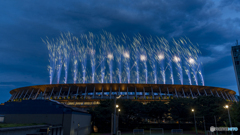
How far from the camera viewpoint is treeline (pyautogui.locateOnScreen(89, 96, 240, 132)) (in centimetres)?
4081

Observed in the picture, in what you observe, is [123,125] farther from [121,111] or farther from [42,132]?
[42,132]

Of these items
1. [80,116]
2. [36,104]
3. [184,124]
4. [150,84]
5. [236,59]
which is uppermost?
[236,59]

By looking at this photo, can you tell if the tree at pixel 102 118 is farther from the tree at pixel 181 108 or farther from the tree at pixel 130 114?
the tree at pixel 181 108

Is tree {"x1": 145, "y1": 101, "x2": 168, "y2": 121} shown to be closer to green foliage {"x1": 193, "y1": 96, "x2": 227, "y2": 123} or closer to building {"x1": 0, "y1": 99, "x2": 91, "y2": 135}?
green foliage {"x1": 193, "y1": 96, "x2": 227, "y2": 123}

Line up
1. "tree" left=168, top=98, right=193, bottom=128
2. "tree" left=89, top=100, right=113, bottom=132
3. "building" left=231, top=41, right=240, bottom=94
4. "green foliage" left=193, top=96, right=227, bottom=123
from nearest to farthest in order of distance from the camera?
"green foliage" left=193, top=96, right=227, bottom=123
"tree" left=89, top=100, right=113, bottom=132
"tree" left=168, top=98, right=193, bottom=128
"building" left=231, top=41, right=240, bottom=94

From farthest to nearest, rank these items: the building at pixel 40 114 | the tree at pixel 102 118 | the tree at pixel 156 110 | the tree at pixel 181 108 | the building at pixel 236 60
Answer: the building at pixel 236 60 → the tree at pixel 156 110 → the tree at pixel 181 108 → the tree at pixel 102 118 → the building at pixel 40 114

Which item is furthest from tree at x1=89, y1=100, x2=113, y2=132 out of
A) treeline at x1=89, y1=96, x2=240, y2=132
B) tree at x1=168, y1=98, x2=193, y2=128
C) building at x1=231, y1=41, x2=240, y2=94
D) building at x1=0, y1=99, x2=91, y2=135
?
building at x1=231, y1=41, x2=240, y2=94

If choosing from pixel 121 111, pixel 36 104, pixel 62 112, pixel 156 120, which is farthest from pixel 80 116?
pixel 156 120

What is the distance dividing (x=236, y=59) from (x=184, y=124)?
63167mm

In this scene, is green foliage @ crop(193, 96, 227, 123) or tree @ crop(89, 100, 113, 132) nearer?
green foliage @ crop(193, 96, 227, 123)

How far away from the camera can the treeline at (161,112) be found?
40812 mm

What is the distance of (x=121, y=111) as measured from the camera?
45000 mm

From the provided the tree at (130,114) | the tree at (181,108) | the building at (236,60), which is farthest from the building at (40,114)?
the building at (236,60)

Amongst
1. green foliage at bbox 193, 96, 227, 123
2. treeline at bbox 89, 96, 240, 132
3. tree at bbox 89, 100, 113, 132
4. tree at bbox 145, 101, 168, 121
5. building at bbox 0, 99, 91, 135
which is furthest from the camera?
tree at bbox 145, 101, 168, 121
